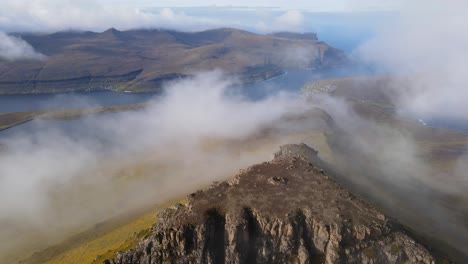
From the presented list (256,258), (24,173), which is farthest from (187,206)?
(24,173)

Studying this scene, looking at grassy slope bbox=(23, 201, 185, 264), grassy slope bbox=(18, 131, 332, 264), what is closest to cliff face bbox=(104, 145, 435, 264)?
grassy slope bbox=(18, 131, 332, 264)

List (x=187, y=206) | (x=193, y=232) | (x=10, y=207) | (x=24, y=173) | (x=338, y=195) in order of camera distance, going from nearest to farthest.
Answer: (x=193, y=232)
(x=187, y=206)
(x=338, y=195)
(x=10, y=207)
(x=24, y=173)

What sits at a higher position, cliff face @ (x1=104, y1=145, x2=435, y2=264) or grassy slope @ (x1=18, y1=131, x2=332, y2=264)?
cliff face @ (x1=104, y1=145, x2=435, y2=264)

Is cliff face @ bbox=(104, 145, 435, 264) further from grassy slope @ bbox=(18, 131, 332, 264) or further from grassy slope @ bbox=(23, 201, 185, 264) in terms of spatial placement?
grassy slope @ bbox=(23, 201, 185, 264)

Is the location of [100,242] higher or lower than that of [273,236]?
lower

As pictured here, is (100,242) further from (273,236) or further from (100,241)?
(273,236)

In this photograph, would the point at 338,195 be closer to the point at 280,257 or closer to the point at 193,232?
the point at 280,257

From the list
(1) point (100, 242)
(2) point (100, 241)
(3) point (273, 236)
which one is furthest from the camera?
(2) point (100, 241)

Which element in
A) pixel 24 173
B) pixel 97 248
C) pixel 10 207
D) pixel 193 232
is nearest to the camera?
pixel 193 232

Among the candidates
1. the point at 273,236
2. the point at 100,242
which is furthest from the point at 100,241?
the point at 273,236
